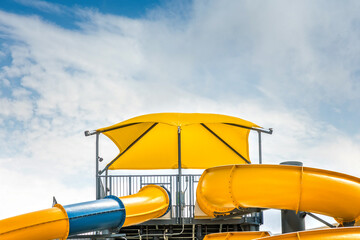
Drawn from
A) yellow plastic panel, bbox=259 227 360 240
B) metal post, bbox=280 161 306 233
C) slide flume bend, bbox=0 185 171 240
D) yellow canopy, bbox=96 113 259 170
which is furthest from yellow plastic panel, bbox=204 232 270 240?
yellow canopy, bbox=96 113 259 170

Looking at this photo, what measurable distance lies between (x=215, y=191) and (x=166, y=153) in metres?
8.56

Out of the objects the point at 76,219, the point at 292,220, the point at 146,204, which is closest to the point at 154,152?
the point at 146,204

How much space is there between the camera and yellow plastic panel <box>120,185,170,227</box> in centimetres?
1210

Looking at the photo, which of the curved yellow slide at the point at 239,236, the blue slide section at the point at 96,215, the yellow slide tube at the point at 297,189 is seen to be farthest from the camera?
the curved yellow slide at the point at 239,236

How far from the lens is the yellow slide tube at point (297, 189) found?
8281 millimetres

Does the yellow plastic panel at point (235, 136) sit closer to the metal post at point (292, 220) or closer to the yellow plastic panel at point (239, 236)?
the yellow plastic panel at point (239, 236)

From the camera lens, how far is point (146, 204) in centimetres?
1285

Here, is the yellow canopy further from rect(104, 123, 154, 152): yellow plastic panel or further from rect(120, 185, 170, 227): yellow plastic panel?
rect(120, 185, 170, 227): yellow plastic panel

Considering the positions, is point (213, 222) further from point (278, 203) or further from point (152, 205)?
point (278, 203)

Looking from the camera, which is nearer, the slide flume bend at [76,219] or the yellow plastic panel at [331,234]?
the yellow plastic panel at [331,234]

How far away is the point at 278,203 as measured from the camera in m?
8.50

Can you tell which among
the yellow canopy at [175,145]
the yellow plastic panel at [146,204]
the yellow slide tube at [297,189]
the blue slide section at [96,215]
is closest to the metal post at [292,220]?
the yellow slide tube at [297,189]

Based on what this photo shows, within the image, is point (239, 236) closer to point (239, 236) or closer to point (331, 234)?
point (239, 236)

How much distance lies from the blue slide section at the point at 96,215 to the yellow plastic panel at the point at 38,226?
203 millimetres
